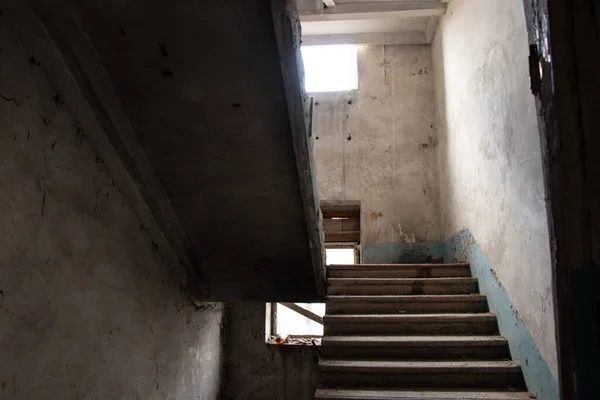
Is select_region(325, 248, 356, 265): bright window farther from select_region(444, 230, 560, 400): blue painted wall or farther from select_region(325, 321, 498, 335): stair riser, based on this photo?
select_region(325, 321, 498, 335): stair riser

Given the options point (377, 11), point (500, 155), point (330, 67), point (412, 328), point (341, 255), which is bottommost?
point (412, 328)

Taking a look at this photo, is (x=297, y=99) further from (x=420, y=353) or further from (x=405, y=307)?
(x=405, y=307)

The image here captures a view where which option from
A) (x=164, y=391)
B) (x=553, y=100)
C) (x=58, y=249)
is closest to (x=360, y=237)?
(x=164, y=391)

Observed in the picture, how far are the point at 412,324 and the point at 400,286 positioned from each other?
1.76 feet

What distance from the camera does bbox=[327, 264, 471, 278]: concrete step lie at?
4.24 meters

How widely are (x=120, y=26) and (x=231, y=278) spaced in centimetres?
222

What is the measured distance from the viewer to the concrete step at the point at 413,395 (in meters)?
2.77

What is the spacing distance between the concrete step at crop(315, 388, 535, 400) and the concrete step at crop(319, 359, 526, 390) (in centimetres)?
12

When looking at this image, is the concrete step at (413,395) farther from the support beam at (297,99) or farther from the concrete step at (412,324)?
the support beam at (297,99)

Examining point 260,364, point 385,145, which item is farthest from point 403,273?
point 385,145

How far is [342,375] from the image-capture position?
3.11 meters

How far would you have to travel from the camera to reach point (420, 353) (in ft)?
10.7

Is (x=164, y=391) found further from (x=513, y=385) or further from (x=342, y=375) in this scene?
(x=513, y=385)

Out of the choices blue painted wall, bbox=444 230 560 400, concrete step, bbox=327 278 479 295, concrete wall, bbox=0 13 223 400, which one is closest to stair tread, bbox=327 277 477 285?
concrete step, bbox=327 278 479 295
